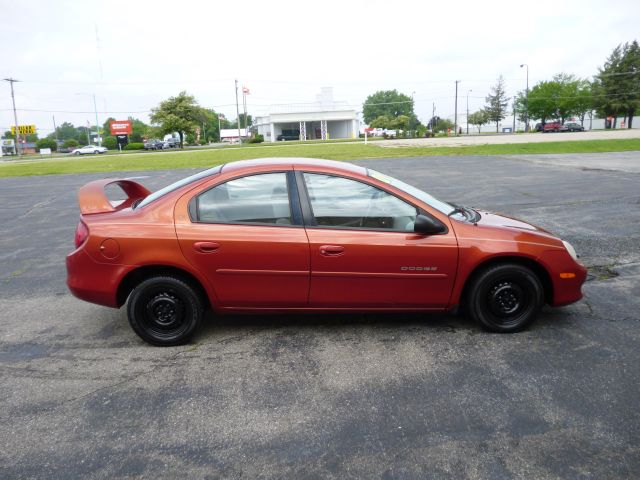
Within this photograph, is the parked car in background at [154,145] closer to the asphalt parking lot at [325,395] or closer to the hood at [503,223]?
the asphalt parking lot at [325,395]

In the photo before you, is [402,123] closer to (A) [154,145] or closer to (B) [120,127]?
(A) [154,145]

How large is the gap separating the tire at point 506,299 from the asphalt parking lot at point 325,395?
0.13 metres

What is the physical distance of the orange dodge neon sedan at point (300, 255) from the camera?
4.04 m

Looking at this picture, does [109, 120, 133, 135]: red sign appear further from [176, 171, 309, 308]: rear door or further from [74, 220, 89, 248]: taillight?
[176, 171, 309, 308]: rear door

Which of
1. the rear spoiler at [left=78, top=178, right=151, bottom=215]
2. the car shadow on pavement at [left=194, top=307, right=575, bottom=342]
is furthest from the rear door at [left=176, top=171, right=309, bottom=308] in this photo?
the rear spoiler at [left=78, top=178, right=151, bottom=215]

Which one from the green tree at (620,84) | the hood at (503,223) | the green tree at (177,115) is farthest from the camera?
the green tree at (620,84)

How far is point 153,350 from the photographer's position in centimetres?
414

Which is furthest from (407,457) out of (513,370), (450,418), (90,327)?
(90,327)

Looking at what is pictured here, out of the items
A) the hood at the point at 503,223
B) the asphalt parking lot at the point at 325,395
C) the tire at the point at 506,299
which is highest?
Answer: the hood at the point at 503,223

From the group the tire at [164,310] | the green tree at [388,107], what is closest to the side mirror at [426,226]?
the tire at [164,310]

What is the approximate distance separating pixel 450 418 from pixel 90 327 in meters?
3.35

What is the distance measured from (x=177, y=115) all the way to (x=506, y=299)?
7041 centimetres

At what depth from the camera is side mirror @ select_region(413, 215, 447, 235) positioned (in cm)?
403

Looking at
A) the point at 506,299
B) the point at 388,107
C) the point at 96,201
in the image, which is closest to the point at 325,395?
the point at 506,299
